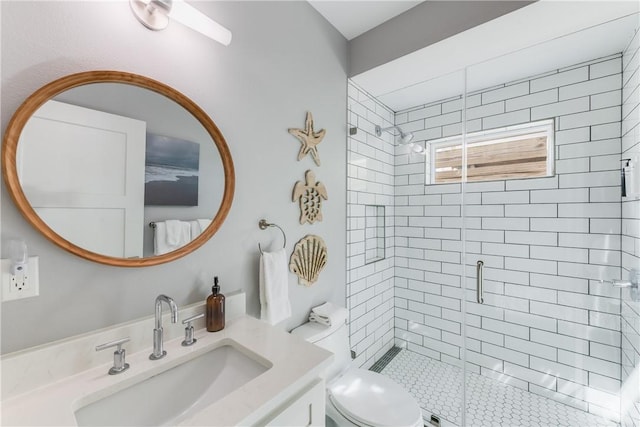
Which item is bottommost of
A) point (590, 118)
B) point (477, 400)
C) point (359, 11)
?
point (477, 400)

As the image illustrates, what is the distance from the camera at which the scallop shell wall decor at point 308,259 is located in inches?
60.2

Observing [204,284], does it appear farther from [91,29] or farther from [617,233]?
[617,233]

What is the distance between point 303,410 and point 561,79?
2.50 metres

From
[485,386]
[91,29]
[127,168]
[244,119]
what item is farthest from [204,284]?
[485,386]

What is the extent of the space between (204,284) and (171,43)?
38.6 inches

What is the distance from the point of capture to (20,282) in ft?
2.33

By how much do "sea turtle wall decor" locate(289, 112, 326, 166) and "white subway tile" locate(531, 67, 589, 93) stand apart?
5.24 ft

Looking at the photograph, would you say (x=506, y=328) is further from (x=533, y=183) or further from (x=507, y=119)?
(x=507, y=119)

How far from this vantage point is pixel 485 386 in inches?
78.9

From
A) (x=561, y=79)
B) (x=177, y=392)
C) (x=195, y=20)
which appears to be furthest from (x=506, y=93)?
(x=177, y=392)

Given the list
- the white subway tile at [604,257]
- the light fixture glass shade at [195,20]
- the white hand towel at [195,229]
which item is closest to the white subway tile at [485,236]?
the white subway tile at [604,257]

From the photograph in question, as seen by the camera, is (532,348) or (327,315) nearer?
(327,315)

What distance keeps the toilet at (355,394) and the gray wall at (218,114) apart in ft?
0.64

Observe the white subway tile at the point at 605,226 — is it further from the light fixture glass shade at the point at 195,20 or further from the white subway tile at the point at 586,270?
the light fixture glass shade at the point at 195,20
